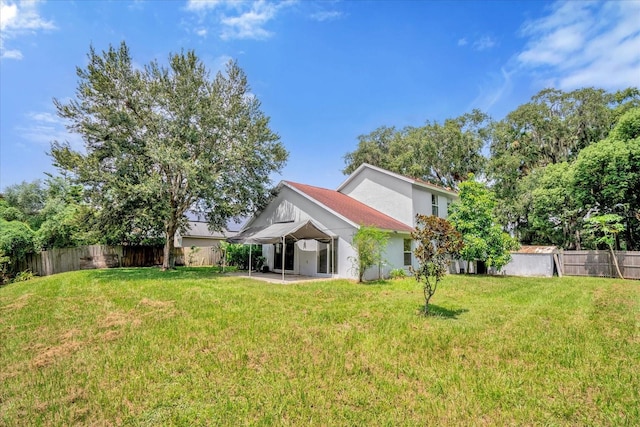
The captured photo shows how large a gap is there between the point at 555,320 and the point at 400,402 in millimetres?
6166

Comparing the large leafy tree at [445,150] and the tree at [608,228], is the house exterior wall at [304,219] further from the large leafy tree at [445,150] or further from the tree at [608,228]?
the large leafy tree at [445,150]

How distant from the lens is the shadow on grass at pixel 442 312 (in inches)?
323

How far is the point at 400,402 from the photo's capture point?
394 centimetres

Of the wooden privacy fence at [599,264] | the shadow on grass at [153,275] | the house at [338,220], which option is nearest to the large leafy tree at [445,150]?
the house at [338,220]

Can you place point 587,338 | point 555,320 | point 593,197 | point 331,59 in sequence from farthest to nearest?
point 593,197 → point 331,59 → point 555,320 → point 587,338

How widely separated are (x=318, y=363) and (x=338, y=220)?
1111 centimetres

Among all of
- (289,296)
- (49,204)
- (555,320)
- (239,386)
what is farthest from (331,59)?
(49,204)

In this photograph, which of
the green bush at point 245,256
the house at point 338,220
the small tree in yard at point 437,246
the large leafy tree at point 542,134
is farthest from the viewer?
the large leafy tree at point 542,134

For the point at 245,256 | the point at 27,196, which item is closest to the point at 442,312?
the point at 245,256

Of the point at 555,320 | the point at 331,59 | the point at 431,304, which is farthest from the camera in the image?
the point at 331,59

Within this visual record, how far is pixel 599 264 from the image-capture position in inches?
722

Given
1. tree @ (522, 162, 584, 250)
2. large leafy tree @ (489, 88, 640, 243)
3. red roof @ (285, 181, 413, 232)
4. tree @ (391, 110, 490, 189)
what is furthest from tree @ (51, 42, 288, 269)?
large leafy tree @ (489, 88, 640, 243)

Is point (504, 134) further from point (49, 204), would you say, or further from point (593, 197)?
point (49, 204)

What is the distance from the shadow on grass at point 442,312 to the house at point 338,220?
6.26 meters
